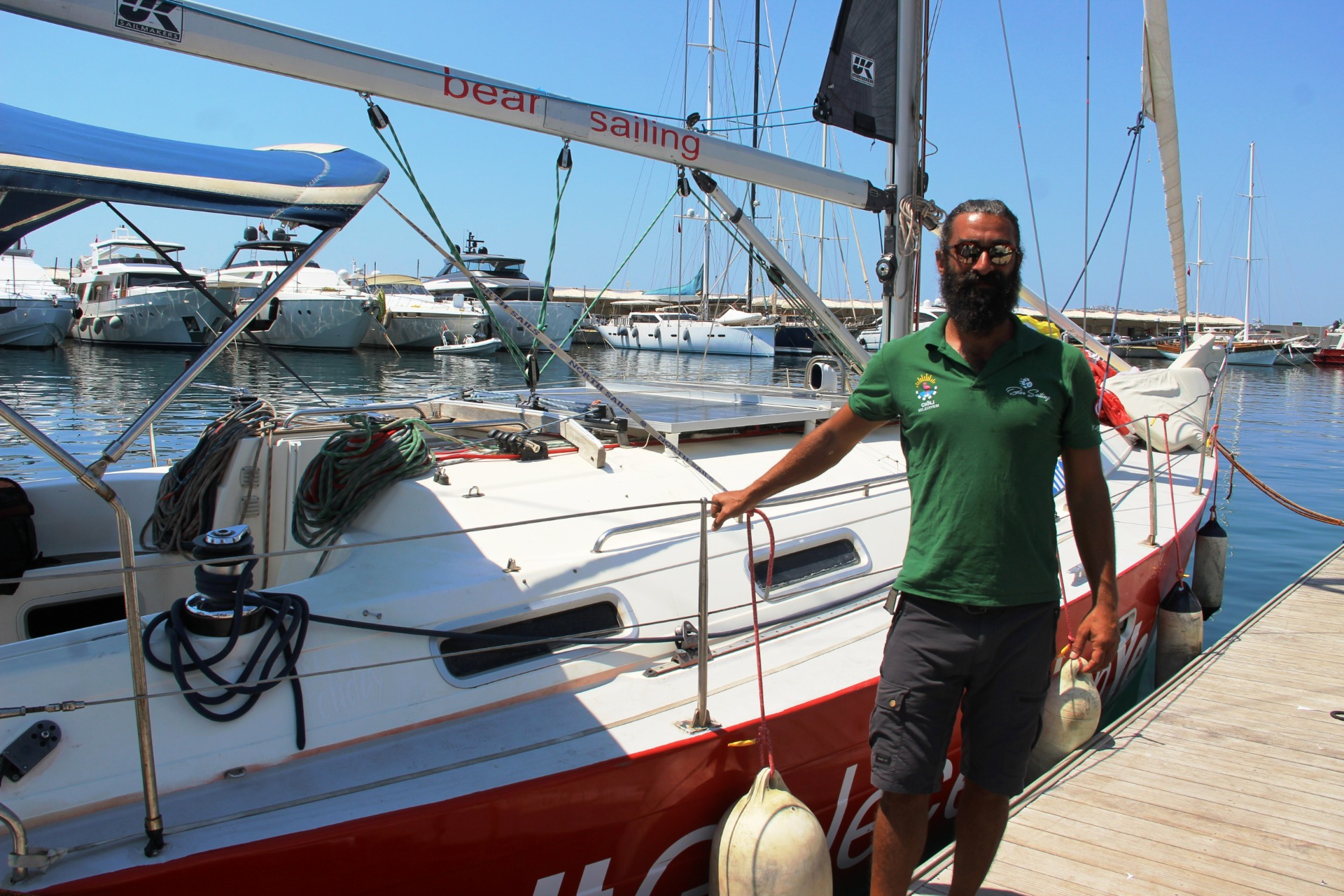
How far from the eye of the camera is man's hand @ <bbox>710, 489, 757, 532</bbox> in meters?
2.37

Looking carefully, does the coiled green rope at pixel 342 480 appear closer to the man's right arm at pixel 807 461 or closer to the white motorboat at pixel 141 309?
the man's right arm at pixel 807 461

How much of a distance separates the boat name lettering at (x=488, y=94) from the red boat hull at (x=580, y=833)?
118 inches

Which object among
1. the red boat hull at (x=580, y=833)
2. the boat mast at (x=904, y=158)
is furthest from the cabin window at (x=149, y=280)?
the red boat hull at (x=580, y=833)

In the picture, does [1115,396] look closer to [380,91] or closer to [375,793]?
[380,91]

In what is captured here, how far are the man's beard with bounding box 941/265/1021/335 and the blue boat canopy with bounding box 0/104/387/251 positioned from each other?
71.3 inches

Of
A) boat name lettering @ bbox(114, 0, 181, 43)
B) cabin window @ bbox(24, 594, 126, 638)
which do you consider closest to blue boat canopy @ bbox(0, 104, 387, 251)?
boat name lettering @ bbox(114, 0, 181, 43)

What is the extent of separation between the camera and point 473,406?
17.4ft

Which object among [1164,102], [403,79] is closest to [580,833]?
[403,79]

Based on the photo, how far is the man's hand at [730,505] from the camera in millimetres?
2369

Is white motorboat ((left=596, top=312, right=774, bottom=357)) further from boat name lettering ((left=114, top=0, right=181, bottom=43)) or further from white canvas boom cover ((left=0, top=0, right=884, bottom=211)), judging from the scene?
boat name lettering ((left=114, top=0, right=181, bottom=43))

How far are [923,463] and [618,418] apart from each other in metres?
2.82

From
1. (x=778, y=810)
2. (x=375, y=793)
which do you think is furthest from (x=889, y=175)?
(x=375, y=793)

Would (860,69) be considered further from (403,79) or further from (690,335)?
(690,335)

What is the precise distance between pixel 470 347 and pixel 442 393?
2406cm
